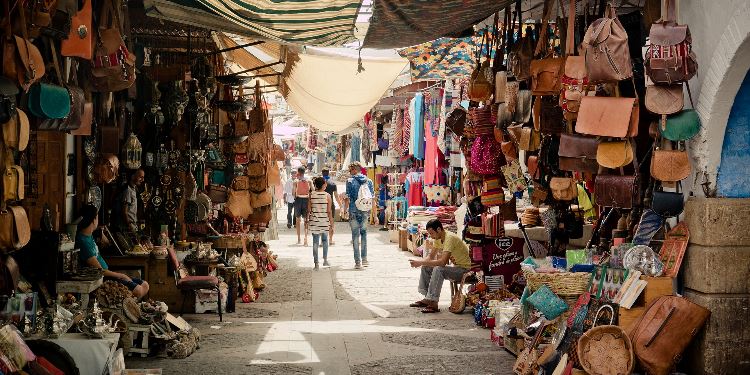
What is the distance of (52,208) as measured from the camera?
323 inches

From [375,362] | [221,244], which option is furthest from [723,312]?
[221,244]

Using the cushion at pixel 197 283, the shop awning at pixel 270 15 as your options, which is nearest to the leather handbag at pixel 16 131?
the shop awning at pixel 270 15

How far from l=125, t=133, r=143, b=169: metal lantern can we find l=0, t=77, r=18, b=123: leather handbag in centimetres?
389

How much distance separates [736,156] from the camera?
5.68 metres

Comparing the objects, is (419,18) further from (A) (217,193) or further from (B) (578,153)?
(A) (217,193)

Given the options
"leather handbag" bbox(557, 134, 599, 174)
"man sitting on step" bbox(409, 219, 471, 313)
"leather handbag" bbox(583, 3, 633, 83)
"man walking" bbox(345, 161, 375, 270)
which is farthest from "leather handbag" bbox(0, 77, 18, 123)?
"man walking" bbox(345, 161, 375, 270)

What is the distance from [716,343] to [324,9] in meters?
3.45

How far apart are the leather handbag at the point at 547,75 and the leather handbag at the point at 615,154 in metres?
1.02

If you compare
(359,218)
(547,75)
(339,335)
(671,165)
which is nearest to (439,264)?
(339,335)

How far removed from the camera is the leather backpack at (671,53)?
17.8 ft

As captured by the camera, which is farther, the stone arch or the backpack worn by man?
the backpack worn by man

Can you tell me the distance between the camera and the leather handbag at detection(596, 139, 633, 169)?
6.22m

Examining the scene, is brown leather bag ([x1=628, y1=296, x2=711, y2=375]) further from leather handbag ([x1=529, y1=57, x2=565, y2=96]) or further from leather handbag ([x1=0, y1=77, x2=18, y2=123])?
leather handbag ([x1=0, y1=77, x2=18, y2=123])

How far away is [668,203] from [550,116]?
205cm
